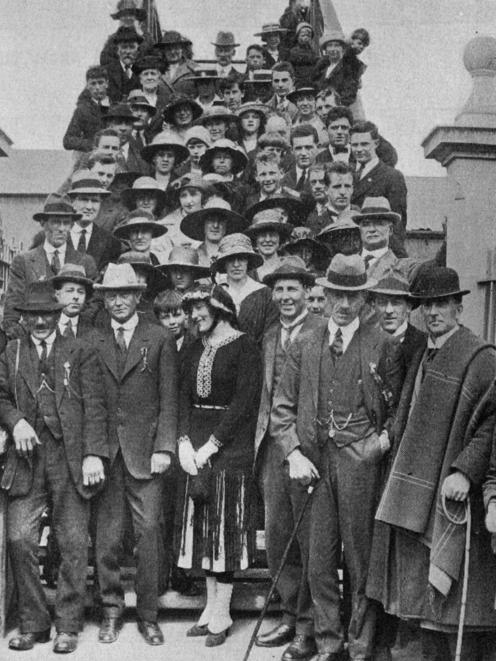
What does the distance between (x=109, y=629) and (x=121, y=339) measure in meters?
1.54

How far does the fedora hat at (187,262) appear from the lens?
20.0 ft

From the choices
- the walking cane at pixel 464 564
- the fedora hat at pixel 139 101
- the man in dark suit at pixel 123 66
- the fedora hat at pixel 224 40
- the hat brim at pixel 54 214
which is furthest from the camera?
the fedora hat at pixel 224 40

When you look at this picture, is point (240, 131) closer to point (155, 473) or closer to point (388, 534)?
point (155, 473)

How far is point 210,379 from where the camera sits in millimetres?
5113

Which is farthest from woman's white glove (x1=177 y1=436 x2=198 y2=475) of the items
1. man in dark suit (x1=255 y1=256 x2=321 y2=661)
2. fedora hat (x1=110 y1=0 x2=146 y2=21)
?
fedora hat (x1=110 y1=0 x2=146 y2=21)

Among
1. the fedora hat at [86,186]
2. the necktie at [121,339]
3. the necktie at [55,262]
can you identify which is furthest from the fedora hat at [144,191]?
the necktie at [121,339]

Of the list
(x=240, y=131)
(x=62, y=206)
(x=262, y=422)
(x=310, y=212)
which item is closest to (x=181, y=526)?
(x=262, y=422)

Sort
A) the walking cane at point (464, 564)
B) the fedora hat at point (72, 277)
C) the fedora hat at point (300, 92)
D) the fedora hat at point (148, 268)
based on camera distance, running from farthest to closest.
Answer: the fedora hat at point (300, 92)
the fedora hat at point (148, 268)
the fedora hat at point (72, 277)
the walking cane at point (464, 564)

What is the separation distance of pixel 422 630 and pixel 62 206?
3.70m

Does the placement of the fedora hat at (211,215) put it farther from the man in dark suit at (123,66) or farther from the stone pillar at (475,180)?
the man in dark suit at (123,66)

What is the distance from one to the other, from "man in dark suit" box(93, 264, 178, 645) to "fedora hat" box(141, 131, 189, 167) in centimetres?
280

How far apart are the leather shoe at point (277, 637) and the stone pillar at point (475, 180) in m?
2.28

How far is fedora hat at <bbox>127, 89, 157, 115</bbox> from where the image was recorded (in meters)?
9.23

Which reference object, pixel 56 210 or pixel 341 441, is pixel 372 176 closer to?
pixel 56 210
